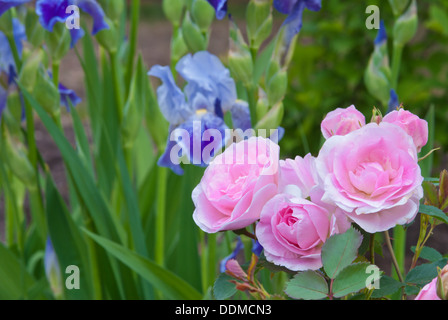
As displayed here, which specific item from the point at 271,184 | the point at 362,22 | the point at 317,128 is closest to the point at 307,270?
the point at 271,184

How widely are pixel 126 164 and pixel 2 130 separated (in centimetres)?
17

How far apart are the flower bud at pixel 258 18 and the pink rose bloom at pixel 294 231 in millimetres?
326

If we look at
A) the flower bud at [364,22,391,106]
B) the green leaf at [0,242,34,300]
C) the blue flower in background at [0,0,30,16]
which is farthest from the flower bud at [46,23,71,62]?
the flower bud at [364,22,391,106]

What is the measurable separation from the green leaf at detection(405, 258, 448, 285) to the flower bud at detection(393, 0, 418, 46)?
0.48 meters

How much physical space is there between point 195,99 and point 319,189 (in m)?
0.30

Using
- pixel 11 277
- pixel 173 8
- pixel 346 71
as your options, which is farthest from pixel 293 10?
pixel 346 71

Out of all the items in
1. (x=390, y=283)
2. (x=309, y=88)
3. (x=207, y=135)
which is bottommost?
(x=390, y=283)

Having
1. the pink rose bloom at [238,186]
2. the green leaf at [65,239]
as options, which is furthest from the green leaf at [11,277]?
the pink rose bloom at [238,186]

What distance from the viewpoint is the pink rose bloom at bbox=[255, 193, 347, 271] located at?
0.37m

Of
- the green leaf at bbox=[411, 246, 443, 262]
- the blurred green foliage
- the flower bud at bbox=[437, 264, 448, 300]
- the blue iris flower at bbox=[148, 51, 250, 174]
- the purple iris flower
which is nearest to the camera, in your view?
the flower bud at bbox=[437, 264, 448, 300]

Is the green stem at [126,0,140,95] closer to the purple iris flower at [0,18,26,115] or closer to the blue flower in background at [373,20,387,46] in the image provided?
the purple iris flower at [0,18,26,115]

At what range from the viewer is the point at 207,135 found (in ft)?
2.03

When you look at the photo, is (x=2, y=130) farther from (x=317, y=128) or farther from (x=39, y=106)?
(x=317, y=128)

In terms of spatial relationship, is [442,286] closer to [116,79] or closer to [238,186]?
[238,186]
